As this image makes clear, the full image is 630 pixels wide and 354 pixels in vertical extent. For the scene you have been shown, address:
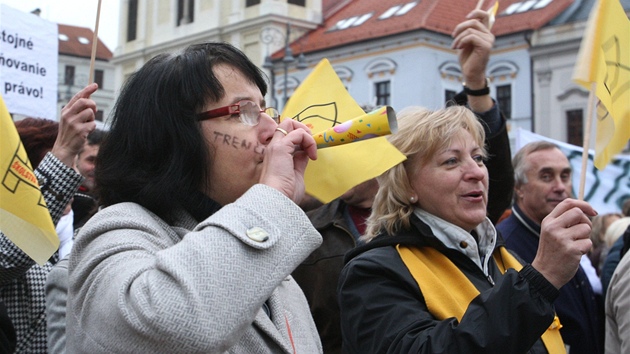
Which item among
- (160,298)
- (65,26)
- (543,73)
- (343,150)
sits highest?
(65,26)

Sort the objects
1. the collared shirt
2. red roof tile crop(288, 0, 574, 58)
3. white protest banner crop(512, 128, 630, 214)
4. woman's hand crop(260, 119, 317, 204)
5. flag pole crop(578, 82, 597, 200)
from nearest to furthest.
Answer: woman's hand crop(260, 119, 317, 204) < flag pole crop(578, 82, 597, 200) < the collared shirt < white protest banner crop(512, 128, 630, 214) < red roof tile crop(288, 0, 574, 58)

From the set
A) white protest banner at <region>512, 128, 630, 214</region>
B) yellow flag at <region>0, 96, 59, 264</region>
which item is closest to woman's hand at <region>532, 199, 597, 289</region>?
yellow flag at <region>0, 96, 59, 264</region>

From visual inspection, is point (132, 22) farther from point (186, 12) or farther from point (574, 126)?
point (574, 126)

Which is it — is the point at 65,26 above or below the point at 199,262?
above

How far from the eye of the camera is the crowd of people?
61.0 inches

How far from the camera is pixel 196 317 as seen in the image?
1.49 m

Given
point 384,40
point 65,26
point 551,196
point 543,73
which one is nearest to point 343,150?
point 551,196

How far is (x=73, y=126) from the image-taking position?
2818mm

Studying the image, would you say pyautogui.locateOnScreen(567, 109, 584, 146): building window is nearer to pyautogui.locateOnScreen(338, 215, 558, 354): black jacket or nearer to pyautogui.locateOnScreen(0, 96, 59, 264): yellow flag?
pyautogui.locateOnScreen(338, 215, 558, 354): black jacket

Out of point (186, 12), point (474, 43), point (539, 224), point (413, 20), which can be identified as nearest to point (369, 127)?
point (474, 43)

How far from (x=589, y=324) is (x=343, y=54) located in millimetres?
27386

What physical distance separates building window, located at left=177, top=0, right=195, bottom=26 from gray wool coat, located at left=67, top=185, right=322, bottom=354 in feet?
117

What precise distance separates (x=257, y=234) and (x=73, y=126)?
4.70 ft

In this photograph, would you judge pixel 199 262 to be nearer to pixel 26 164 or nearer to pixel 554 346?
pixel 26 164
